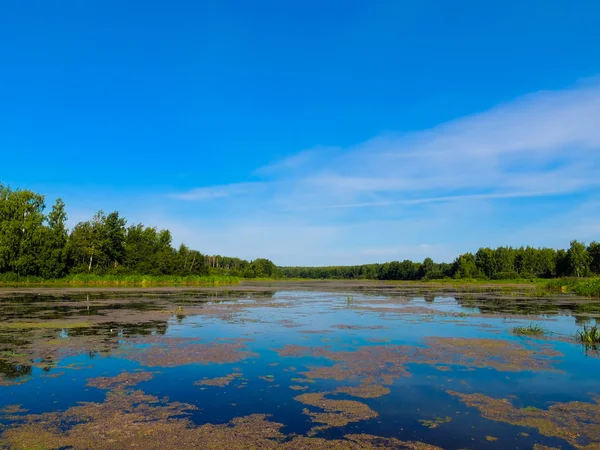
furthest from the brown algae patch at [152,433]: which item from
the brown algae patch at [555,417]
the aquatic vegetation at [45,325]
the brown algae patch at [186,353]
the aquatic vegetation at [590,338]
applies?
the aquatic vegetation at [590,338]

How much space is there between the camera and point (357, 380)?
29.9 ft

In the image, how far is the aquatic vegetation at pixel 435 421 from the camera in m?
6.42

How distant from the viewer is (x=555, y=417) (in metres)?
6.83

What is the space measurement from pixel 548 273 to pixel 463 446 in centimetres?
11776

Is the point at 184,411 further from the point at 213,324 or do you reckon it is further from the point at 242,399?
the point at 213,324

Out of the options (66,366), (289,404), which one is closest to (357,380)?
(289,404)

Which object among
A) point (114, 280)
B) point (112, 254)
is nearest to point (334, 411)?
point (114, 280)

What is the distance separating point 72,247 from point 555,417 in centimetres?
7109

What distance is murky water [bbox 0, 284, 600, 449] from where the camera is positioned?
236 inches

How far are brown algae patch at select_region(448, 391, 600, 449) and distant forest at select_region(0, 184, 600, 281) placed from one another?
2387 inches

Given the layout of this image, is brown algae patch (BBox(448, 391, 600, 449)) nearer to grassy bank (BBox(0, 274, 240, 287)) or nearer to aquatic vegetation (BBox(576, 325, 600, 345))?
aquatic vegetation (BBox(576, 325, 600, 345))

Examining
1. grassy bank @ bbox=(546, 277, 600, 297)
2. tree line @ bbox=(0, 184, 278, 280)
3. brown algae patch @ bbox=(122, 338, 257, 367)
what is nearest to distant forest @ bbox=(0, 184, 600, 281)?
tree line @ bbox=(0, 184, 278, 280)

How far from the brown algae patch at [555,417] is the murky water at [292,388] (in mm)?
32

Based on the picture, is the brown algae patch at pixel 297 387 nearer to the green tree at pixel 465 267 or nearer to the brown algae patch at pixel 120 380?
the brown algae patch at pixel 120 380
